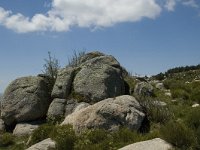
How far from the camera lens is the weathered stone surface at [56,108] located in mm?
22344

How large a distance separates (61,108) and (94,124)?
6667 mm

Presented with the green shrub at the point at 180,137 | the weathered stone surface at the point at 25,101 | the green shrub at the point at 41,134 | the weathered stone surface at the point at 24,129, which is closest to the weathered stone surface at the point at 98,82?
the weathered stone surface at the point at 25,101

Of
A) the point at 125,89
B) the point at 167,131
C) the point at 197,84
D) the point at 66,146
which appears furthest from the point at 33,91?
the point at 197,84

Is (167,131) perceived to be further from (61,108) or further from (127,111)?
(61,108)

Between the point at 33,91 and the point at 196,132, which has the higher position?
the point at 33,91

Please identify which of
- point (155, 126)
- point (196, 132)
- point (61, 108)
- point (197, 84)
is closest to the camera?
point (196, 132)

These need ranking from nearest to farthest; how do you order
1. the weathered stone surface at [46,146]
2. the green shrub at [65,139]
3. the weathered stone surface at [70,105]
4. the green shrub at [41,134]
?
the green shrub at [65,139] < the weathered stone surface at [46,146] < the green shrub at [41,134] < the weathered stone surface at [70,105]

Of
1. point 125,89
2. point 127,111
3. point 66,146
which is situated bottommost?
point 66,146

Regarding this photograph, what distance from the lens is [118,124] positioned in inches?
645

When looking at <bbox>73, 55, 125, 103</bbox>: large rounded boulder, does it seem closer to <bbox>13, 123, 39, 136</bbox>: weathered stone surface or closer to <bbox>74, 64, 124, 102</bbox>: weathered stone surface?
<bbox>74, 64, 124, 102</bbox>: weathered stone surface

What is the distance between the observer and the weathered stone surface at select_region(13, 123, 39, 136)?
22.0 m

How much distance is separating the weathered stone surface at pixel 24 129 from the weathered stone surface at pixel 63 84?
2.17 meters

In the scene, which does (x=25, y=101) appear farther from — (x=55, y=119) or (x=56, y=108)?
(x=55, y=119)

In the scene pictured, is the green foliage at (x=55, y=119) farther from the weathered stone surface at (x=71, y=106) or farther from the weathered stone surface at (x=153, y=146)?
the weathered stone surface at (x=153, y=146)
